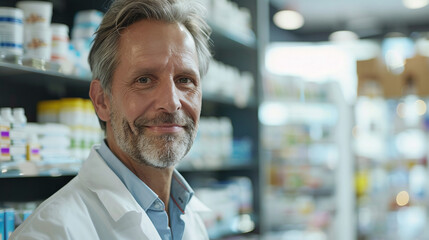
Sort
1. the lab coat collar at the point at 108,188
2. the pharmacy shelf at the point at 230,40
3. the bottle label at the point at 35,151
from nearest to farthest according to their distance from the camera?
the lab coat collar at the point at 108,188 → the bottle label at the point at 35,151 → the pharmacy shelf at the point at 230,40

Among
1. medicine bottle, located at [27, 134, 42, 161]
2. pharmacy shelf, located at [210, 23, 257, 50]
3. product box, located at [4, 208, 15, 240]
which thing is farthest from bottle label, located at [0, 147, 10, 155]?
pharmacy shelf, located at [210, 23, 257, 50]

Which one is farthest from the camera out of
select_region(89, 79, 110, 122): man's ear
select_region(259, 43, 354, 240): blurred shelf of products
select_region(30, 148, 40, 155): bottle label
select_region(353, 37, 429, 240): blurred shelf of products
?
select_region(259, 43, 354, 240): blurred shelf of products

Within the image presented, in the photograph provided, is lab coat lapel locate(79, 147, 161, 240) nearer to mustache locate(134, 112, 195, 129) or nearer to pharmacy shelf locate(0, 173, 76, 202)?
mustache locate(134, 112, 195, 129)

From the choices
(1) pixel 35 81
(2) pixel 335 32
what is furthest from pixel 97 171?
(2) pixel 335 32

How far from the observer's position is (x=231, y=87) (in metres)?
3.78

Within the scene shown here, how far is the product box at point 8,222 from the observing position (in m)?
1.86

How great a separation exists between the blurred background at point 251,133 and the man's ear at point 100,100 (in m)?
0.35

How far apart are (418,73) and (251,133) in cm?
171

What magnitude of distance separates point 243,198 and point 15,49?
2441mm

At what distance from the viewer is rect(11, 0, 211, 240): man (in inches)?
61.8

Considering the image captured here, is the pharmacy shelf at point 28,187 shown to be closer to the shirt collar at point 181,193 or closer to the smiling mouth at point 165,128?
the shirt collar at point 181,193

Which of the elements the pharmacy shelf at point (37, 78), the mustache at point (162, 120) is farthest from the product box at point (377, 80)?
the mustache at point (162, 120)

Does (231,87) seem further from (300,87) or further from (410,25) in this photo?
(410,25)

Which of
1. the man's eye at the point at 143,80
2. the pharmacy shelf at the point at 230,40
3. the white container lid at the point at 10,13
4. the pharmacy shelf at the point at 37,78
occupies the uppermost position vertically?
the pharmacy shelf at the point at 230,40
